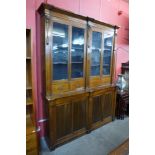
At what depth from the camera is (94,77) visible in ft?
9.47

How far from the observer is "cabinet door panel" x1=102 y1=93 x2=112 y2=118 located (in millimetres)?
3071

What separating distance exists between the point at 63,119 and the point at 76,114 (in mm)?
268

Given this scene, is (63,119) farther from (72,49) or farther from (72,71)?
(72,49)

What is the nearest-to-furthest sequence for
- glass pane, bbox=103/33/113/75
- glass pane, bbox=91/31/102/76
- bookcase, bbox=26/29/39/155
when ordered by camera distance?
bookcase, bbox=26/29/39/155
glass pane, bbox=91/31/102/76
glass pane, bbox=103/33/113/75

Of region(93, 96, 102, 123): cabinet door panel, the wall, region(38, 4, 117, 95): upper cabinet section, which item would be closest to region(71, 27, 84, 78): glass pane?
region(38, 4, 117, 95): upper cabinet section

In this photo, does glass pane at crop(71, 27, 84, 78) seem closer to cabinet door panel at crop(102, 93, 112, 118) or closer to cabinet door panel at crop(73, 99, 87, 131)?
cabinet door panel at crop(73, 99, 87, 131)

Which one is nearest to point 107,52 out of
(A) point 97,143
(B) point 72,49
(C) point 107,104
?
(B) point 72,49

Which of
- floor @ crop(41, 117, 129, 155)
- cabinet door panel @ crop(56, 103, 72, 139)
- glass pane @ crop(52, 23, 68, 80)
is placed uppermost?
glass pane @ crop(52, 23, 68, 80)

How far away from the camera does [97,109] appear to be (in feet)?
9.65

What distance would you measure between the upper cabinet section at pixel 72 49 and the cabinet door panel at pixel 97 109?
0.28m

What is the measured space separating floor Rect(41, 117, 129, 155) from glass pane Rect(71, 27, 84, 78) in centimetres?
113

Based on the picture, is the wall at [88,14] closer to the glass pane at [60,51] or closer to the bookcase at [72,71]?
the bookcase at [72,71]

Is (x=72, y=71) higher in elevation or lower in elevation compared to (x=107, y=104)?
higher
